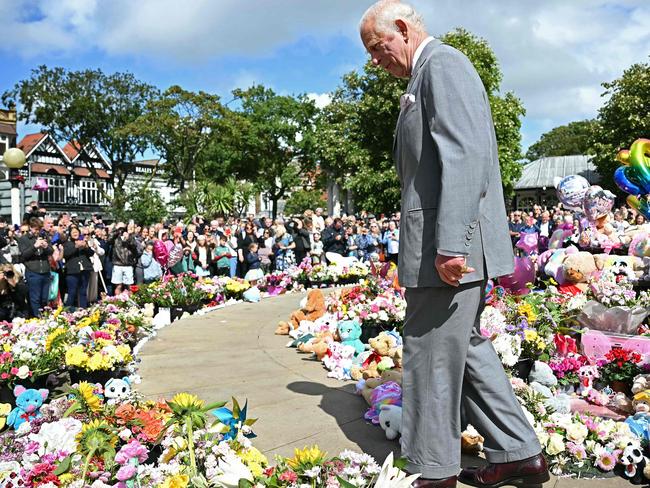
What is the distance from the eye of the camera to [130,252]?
11578mm

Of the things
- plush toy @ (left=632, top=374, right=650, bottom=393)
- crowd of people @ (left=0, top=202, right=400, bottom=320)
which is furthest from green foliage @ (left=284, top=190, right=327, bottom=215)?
plush toy @ (left=632, top=374, right=650, bottom=393)

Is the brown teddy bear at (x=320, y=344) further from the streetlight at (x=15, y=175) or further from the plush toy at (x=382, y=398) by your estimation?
the streetlight at (x=15, y=175)

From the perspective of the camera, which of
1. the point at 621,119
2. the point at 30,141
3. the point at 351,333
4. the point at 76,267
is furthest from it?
the point at 30,141

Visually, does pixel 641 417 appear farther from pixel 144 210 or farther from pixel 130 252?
pixel 144 210

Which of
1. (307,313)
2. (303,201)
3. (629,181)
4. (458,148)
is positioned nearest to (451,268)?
(458,148)

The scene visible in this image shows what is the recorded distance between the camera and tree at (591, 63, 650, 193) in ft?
91.9

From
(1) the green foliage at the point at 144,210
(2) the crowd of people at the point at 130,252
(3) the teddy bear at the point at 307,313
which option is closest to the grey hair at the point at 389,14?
(3) the teddy bear at the point at 307,313

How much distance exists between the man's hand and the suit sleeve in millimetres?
35

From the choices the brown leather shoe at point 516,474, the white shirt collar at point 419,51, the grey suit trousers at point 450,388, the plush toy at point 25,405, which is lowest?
the plush toy at point 25,405

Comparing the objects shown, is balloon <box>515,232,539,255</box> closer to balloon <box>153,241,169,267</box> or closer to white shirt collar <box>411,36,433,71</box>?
white shirt collar <box>411,36,433,71</box>

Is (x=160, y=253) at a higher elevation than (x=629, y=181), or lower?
lower

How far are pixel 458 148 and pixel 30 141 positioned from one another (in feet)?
224

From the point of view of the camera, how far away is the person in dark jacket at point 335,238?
47.1ft

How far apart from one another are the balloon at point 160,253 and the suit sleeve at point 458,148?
1083cm
